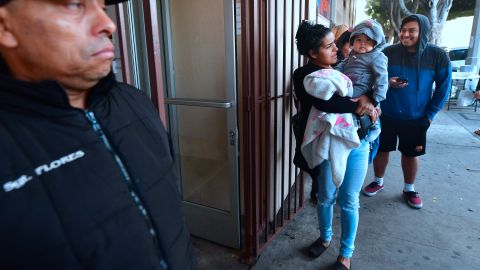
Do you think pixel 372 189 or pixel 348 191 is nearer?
pixel 348 191

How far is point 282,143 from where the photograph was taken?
267 centimetres

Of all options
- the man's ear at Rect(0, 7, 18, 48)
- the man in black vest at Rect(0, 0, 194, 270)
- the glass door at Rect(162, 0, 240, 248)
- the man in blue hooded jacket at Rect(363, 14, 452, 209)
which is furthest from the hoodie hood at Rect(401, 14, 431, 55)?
the man's ear at Rect(0, 7, 18, 48)

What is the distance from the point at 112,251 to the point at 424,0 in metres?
13.4

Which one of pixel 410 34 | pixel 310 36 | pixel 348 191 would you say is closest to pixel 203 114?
pixel 310 36

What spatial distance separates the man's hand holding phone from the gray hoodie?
0.99 m

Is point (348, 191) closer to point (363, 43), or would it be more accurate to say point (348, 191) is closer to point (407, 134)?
point (363, 43)

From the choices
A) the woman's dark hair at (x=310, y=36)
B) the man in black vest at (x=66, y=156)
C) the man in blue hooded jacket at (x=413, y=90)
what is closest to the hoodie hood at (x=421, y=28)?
the man in blue hooded jacket at (x=413, y=90)

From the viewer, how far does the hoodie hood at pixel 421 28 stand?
9.20 feet

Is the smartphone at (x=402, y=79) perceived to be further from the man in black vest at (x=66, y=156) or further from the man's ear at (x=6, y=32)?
the man's ear at (x=6, y=32)

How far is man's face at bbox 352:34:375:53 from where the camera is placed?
210 centimetres

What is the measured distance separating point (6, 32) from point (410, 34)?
313 centimetres

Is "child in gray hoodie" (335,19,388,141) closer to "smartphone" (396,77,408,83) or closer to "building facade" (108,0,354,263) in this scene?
"building facade" (108,0,354,263)

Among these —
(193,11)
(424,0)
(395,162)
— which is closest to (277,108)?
(193,11)

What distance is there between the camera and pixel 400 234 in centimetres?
274
